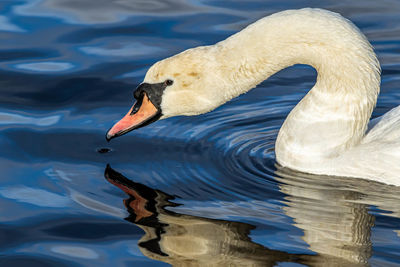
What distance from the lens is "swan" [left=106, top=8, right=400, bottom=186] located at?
25.0ft

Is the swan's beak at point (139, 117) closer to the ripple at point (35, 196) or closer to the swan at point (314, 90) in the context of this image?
the swan at point (314, 90)

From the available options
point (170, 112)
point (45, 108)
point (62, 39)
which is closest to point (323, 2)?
point (62, 39)

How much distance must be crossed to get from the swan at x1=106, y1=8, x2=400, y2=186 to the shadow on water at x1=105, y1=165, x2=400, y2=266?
0.24m

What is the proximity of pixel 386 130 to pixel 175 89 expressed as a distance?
1.75 metres

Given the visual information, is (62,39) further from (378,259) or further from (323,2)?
(378,259)

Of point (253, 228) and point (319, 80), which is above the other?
point (319, 80)

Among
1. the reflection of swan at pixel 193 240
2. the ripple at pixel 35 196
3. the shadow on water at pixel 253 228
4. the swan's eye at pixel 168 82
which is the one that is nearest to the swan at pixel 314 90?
the swan's eye at pixel 168 82

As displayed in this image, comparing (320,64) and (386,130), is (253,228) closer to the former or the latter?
(320,64)

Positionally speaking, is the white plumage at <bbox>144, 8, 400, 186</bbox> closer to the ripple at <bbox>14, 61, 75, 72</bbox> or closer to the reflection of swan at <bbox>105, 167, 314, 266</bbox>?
the reflection of swan at <bbox>105, 167, 314, 266</bbox>

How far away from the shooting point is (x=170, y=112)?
8031 millimetres

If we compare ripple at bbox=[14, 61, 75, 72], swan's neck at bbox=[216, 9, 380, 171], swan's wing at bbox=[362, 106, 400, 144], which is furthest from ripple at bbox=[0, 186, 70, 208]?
ripple at bbox=[14, 61, 75, 72]

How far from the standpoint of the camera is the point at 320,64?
305 inches

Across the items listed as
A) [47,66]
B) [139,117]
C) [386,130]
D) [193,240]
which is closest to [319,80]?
[386,130]

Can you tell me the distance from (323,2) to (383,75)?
2532 mm
